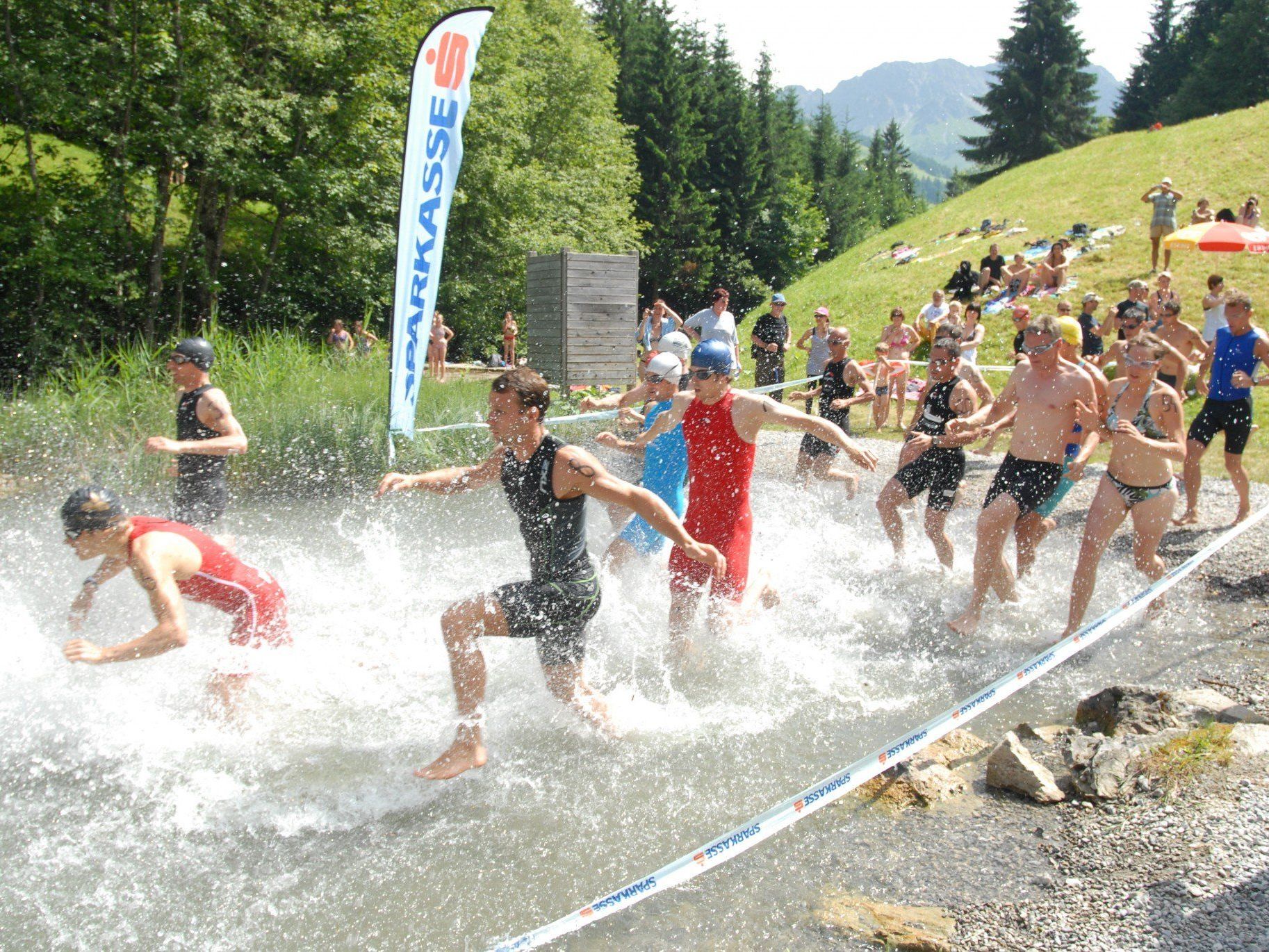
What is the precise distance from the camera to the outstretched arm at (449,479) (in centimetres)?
418

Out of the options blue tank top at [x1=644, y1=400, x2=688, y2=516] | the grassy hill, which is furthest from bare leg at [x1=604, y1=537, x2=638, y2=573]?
the grassy hill

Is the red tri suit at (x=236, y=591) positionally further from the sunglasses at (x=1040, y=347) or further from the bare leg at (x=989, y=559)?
the sunglasses at (x=1040, y=347)

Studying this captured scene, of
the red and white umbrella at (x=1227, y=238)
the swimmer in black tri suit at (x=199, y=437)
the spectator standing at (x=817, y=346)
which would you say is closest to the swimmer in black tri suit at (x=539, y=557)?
the swimmer in black tri suit at (x=199, y=437)

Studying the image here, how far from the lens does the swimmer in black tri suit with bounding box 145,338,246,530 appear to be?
214 inches

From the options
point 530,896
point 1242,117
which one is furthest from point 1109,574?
point 1242,117

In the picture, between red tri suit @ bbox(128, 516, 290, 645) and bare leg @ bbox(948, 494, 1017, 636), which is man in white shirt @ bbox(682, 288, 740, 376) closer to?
bare leg @ bbox(948, 494, 1017, 636)

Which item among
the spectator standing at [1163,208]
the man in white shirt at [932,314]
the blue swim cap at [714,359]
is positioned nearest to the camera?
the blue swim cap at [714,359]

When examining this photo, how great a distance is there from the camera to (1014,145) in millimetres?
57594

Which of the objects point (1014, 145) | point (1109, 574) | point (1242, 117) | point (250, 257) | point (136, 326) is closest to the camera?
point (1109, 574)

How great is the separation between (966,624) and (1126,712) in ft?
5.05

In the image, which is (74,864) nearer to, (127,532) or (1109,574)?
(127,532)

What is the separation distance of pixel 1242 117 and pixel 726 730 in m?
32.5

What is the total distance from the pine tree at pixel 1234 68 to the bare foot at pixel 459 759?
51.9 m

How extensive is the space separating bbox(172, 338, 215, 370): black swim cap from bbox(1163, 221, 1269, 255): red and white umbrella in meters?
14.0
